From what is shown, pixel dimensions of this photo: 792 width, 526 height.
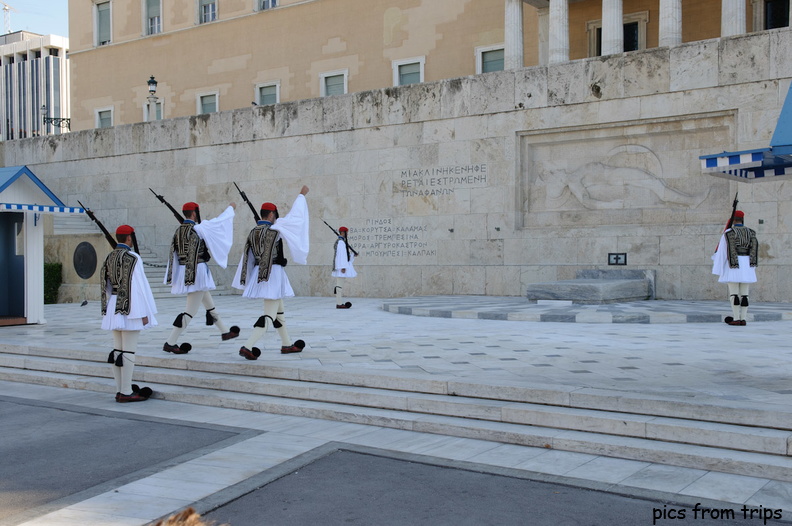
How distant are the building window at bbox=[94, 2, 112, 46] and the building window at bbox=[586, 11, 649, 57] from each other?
2359 centimetres

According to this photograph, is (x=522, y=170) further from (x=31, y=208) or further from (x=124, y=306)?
(x=124, y=306)

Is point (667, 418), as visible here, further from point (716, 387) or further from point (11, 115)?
point (11, 115)

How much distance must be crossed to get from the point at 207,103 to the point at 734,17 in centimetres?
2247

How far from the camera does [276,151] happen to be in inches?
880

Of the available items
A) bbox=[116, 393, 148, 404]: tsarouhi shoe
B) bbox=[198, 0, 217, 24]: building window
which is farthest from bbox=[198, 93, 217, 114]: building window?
bbox=[116, 393, 148, 404]: tsarouhi shoe

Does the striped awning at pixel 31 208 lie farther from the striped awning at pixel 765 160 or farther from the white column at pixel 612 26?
the white column at pixel 612 26

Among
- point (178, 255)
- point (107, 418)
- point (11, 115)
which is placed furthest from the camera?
point (11, 115)

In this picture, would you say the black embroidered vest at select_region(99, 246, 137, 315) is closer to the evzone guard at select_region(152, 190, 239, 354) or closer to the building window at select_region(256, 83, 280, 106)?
the evzone guard at select_region(152, 190, 239, 354)

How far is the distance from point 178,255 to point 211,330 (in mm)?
2594

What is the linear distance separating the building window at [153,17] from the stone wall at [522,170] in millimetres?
13860

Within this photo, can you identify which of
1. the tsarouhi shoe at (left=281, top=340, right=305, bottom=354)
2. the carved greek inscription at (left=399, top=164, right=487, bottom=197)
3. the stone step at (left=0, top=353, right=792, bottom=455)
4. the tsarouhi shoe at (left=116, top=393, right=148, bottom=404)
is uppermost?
the carved greek inscription at (left=399, top=164, right=487, bottom=197)

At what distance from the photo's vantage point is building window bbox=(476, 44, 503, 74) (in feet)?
89.6

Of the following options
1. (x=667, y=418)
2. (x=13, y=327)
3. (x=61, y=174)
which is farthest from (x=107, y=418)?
(x=61, y=174)

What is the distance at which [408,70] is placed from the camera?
29.2 m
